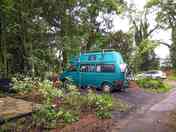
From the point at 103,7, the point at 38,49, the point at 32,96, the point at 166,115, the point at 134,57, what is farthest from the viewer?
the point at 134,57

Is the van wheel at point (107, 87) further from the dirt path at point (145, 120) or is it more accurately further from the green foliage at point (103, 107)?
the green foliage at point (103, 107)

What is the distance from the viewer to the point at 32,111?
337 inches

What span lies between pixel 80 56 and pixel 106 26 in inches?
292

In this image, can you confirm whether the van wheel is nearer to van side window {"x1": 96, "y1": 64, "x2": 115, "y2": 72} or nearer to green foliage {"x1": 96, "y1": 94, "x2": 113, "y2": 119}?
van side window {"x1": 96, "y1": 64, "x2": 115, "y2": 72}

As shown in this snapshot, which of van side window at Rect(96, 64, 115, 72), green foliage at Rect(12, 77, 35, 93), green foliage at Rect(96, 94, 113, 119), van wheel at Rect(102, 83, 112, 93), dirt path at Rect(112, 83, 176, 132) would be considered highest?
van side window at Rect(96, 64, 115, 72)

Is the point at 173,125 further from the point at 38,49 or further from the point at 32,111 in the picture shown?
the point at 38,49

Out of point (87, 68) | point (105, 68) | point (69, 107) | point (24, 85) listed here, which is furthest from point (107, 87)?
point (69, 107)

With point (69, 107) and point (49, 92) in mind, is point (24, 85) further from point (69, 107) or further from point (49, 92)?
point (69, 107)

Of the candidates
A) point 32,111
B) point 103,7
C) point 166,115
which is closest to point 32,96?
point 32,111

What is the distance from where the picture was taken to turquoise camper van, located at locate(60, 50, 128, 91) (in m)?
16.1

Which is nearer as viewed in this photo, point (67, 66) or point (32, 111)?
point (32, 111)

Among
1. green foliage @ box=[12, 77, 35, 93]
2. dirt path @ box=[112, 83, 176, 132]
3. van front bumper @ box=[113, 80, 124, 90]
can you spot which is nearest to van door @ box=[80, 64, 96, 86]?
van front bumper @ box=[113, 80, 124, 90]

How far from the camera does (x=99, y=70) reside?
16828mm

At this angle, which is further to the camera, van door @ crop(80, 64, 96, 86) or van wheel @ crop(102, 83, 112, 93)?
van door @ crop(80, 64, 96, 86)
